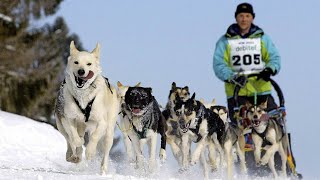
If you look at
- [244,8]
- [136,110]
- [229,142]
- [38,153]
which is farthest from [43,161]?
[244,8]

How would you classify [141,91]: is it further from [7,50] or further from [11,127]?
[7,50]

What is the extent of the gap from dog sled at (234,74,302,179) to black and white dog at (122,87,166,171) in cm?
100

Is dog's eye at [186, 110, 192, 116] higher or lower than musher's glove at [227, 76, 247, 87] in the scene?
lower

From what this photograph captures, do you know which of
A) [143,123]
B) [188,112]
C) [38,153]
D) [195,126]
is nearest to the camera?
[143,123]

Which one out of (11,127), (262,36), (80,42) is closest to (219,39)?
(262,36)

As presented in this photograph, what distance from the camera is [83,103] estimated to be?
7.75 meters

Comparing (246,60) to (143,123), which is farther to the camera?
(246,60)

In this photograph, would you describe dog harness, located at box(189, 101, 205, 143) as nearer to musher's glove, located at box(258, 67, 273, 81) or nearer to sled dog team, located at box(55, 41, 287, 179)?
sled dog team, located at box(55, 41, 287, 179)

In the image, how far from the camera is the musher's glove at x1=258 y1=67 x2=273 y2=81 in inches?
357

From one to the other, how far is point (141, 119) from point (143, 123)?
50 millimetres

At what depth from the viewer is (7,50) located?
2962 centimetres

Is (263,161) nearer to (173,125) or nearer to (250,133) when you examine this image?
(250,133)

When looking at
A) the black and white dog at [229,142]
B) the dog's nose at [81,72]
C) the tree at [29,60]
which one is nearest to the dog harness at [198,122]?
the black and white dog at [229,142]

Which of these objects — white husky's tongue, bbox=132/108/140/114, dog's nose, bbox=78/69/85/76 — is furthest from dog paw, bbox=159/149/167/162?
dog's nose, bbox=78/69/85/76
